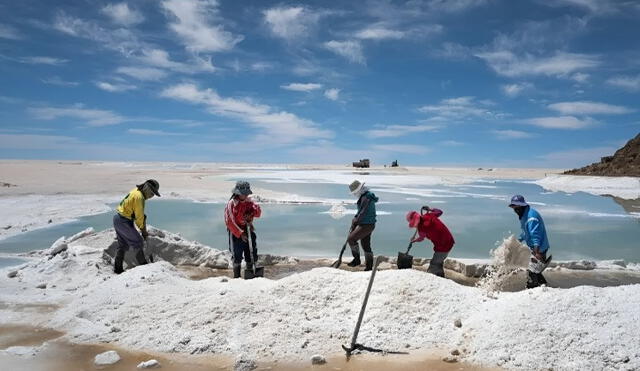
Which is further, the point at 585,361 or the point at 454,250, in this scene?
the point at 454,250

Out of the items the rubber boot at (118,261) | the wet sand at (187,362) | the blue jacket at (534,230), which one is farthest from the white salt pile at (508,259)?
the rubber boot at (118,261)

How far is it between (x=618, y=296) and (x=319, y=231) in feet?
24.8

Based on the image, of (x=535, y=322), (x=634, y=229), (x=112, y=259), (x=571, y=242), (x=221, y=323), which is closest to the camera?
(x=535, y=322)

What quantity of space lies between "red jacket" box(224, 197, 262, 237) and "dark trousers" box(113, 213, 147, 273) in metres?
1.27

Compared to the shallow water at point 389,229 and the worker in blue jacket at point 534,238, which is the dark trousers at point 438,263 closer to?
the worker in blue jacket at point 534,238

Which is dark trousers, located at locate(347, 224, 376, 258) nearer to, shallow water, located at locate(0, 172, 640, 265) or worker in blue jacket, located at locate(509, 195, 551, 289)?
shallow water, located at locate(0, 172, 640, 265)

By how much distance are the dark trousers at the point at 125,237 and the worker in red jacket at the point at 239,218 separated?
49.1 inches

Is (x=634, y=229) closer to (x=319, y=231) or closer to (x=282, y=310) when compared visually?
(x=319, y=231)

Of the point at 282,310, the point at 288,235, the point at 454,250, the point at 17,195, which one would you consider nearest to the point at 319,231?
the point at 288,235

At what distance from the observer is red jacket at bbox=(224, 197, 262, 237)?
6477 mm

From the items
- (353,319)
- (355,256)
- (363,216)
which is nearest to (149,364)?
(353,319)

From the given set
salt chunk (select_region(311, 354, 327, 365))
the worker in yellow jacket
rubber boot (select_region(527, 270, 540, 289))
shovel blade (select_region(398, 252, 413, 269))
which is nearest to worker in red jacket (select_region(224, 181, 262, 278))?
the worker in yellow jacket

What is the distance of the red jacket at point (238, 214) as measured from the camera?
21.2 feet

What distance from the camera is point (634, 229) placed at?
40.2 feet
